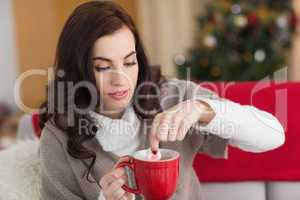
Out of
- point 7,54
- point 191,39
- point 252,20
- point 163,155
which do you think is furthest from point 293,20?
point 163,155

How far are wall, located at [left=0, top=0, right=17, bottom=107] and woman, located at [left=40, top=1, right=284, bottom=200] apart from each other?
8.01 feet

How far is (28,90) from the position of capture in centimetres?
322

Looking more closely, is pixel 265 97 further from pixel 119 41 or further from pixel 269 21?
pixel 269 21

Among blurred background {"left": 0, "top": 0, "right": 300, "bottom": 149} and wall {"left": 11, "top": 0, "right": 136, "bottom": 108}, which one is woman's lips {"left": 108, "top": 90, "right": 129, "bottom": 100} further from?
wall {"left": 11, "top": 0, "right": 136, "bottom": 108}

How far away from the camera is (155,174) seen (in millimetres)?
816

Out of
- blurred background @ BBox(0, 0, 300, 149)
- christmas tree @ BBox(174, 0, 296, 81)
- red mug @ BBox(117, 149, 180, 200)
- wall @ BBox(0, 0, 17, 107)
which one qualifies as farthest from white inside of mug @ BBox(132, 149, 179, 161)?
Result: wall @ BBox(0, 0, 17, 107)

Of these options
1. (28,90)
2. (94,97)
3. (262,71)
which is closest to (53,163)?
(94,97)

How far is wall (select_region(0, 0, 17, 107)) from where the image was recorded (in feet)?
11.3

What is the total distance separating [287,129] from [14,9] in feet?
8.68

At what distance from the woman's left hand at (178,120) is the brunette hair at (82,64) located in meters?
0.22

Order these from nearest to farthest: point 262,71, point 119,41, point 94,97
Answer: point 119,41 < point 94,97 < point 262,71

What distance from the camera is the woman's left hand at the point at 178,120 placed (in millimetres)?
907

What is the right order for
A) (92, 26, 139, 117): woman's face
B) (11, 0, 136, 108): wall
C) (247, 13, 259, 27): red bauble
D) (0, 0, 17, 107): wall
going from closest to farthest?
(92, 26, 139, 117): woman's face < (247, 13, 259, 27): red bauble < (11, 0, 136, 108): wall < (0, 0, 17, 107): wall

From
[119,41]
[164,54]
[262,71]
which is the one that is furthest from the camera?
[164,54]
